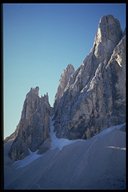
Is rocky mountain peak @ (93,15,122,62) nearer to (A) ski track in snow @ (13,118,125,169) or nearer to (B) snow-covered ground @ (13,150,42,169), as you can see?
(A) ski track in snow @ (13,118,125,169)

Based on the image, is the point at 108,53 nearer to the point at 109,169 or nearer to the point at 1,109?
the point at 109,169

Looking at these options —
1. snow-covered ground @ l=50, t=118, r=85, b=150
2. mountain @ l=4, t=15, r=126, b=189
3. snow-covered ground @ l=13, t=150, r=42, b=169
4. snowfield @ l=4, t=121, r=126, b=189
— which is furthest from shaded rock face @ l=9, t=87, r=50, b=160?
snowfield @ l=4, t=121, r=126, b=189

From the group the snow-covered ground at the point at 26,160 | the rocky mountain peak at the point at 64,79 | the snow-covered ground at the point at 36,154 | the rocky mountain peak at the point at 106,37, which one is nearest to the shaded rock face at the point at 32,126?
the snow-covered ground at the point at 26,160

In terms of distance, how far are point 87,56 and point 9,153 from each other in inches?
1393

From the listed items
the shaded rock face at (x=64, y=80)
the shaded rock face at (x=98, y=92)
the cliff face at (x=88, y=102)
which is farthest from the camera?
the shaded rock face at (x=64, y=80)

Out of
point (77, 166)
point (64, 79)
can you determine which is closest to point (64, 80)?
point (64, 79)

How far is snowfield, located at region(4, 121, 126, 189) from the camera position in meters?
46.4

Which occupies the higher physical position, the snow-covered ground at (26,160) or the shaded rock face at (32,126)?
the shaded rock face at (32,126)

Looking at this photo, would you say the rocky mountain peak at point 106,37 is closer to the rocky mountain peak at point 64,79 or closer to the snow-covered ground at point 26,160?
the rocky mountain peak at point 64,79

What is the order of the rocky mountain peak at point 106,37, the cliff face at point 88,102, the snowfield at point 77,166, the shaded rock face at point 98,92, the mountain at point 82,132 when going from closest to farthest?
the snowfield at point 77,166 < the mountain at point 82,132 < the shaded rock face at point 98,92 < the cliff face at point 88,102 < the rocky mountain peak at point 106,37

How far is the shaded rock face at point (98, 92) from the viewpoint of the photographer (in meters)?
65.0

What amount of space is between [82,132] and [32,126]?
50.9ft

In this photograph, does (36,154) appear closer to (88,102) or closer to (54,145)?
(54,145)

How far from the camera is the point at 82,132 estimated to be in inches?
2586
